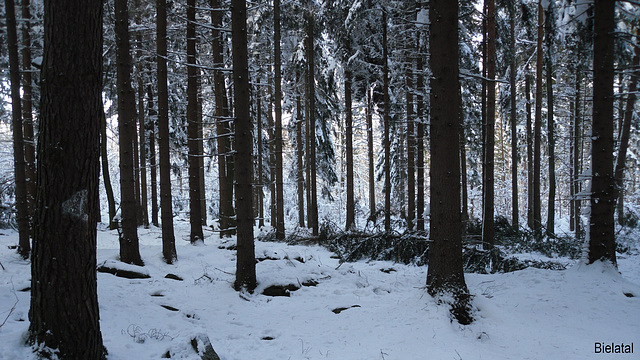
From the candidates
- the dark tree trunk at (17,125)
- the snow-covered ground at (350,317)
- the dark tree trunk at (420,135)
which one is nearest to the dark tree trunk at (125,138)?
the snow-covered ground at (350,317)

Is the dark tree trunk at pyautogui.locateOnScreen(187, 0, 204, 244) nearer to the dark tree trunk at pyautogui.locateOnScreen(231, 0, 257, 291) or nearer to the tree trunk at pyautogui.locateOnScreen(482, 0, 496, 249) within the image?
the dark tree trunk at pyautogui.locateOnScreen(231, 0, 257, 291)

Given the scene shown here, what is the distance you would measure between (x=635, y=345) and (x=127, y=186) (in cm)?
960

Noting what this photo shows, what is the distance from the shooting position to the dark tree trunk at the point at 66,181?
11.2ft

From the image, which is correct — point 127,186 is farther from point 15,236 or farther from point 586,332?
point 15,236

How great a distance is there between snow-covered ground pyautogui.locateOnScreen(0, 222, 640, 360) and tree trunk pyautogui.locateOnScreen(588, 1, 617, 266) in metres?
0.61

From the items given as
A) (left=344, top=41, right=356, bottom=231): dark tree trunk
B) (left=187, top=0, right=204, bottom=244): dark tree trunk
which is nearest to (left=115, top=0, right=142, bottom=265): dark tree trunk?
(left=187, top=0, right=204, bottom=244): dark tree trunk

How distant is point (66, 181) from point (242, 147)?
4.03 metres

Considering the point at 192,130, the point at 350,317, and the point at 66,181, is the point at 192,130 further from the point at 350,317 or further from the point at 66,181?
the point at 66,181

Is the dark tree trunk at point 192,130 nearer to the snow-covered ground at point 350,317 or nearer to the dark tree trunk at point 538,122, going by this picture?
the snow-covered ground at point 350,317

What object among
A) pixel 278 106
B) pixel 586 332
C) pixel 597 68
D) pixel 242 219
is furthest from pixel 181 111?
pixel 586 332

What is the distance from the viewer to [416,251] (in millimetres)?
11008

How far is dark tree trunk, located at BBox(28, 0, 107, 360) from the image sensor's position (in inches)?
135

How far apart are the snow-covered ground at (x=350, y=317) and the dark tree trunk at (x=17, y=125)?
1.27m

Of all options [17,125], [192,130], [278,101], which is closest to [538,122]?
[278,101]
